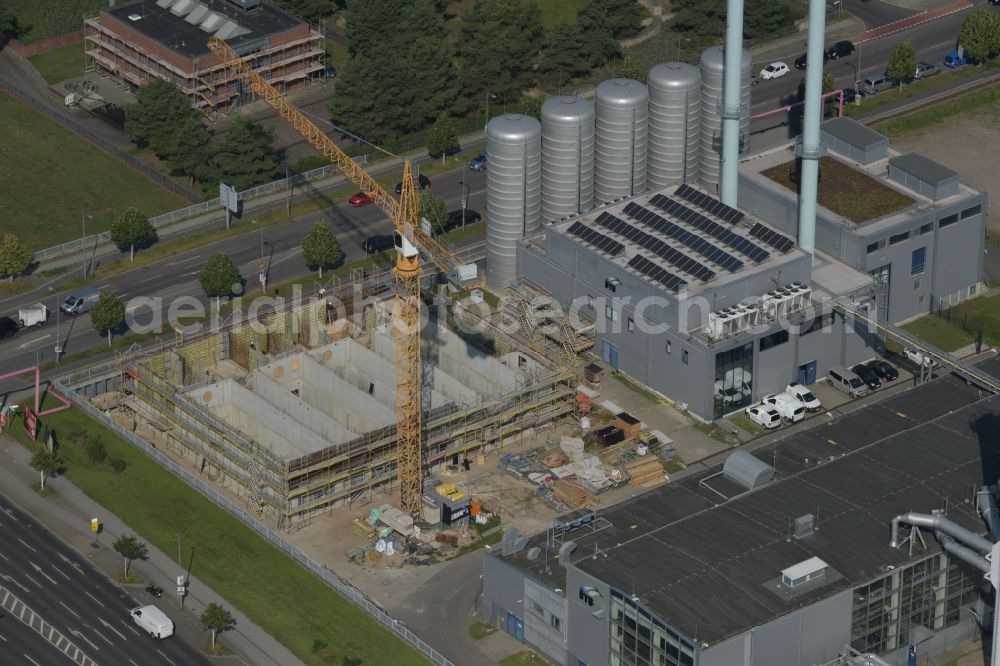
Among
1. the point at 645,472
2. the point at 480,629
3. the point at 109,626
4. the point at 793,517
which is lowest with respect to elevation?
the point at 645,472

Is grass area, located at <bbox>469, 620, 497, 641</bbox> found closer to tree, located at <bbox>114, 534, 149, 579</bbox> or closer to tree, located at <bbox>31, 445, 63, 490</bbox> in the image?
tree, located at <bbox>114, 534, 149, 579</bbox>

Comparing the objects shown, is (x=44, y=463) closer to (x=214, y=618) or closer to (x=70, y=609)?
(x=70, y=609)

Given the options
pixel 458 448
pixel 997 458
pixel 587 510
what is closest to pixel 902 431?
pixel 997 458

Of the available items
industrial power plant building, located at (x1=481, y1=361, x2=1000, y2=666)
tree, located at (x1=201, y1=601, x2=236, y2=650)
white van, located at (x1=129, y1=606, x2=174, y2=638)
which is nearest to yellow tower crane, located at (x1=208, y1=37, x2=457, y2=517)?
industrial power plant building, located at (x1=481, y1=361, x2=1000, y2=666)

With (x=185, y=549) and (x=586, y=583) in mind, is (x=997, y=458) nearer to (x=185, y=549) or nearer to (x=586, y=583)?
(x=586, y=583)

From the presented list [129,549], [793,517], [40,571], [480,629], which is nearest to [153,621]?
[129,549]

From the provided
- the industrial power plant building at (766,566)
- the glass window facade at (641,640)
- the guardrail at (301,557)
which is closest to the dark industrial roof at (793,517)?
the industrial power plant building at (766,566)

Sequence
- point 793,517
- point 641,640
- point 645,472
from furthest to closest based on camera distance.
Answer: point 645,472 < point 793,517 < point 641,640
